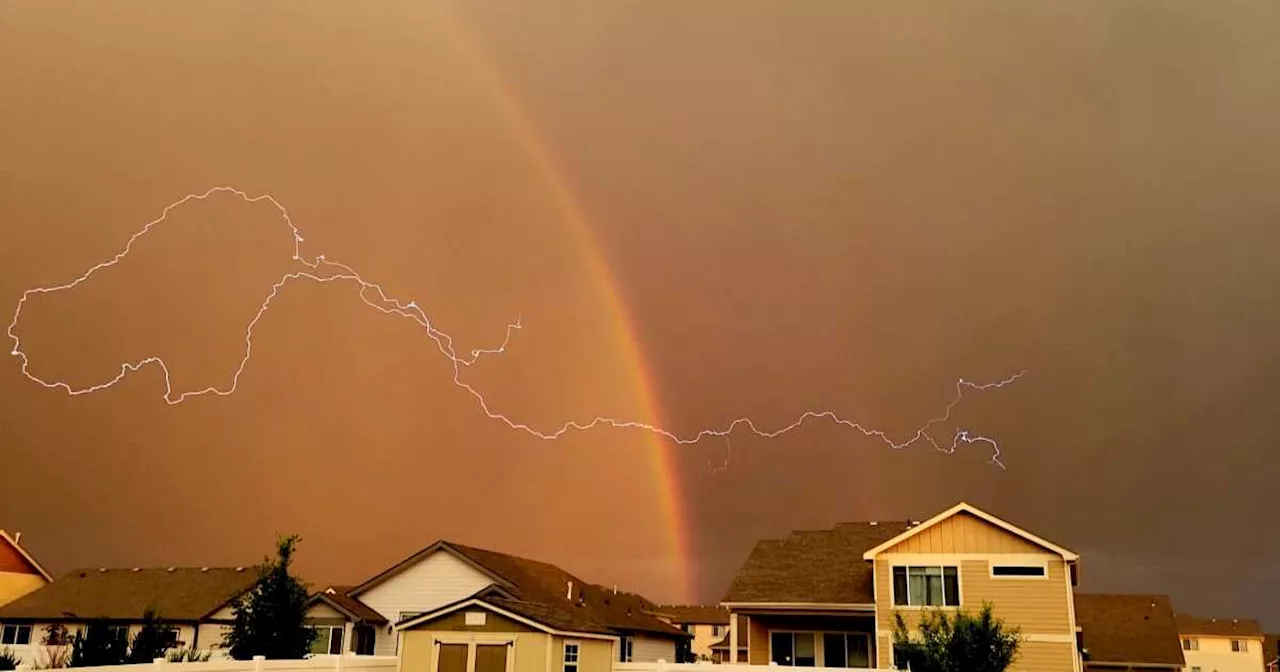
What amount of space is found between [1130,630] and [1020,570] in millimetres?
21823

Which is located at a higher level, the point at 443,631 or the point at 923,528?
the point at 923,528

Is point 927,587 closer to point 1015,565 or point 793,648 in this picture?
point 1015,565

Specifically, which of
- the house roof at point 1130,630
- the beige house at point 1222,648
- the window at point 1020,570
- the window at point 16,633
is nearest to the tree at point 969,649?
the window at point 1020,570

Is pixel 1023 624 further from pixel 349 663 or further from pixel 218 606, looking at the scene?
pixel 218 606

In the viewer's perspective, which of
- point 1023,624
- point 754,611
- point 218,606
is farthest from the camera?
point 218,606

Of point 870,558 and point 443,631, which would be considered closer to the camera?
point 443,631

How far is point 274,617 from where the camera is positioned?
926 inches

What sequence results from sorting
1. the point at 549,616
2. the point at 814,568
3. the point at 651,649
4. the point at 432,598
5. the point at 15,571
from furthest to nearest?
the point at 15,571
the point at 651,649
the point at 432,598
the point at 814,568
the point at 549,616

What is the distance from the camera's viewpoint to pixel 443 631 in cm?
2602

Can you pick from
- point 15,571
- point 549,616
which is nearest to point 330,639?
point 549,616

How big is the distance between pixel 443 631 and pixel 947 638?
13.1 metres

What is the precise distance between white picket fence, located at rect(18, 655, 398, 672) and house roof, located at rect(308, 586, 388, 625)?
35.1 ft

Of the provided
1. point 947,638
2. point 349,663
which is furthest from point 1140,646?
point 349,663

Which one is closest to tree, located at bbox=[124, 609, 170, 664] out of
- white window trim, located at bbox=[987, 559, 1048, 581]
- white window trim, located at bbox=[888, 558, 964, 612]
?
white window trim, located at bbox=[888, 558, 964, 612]
